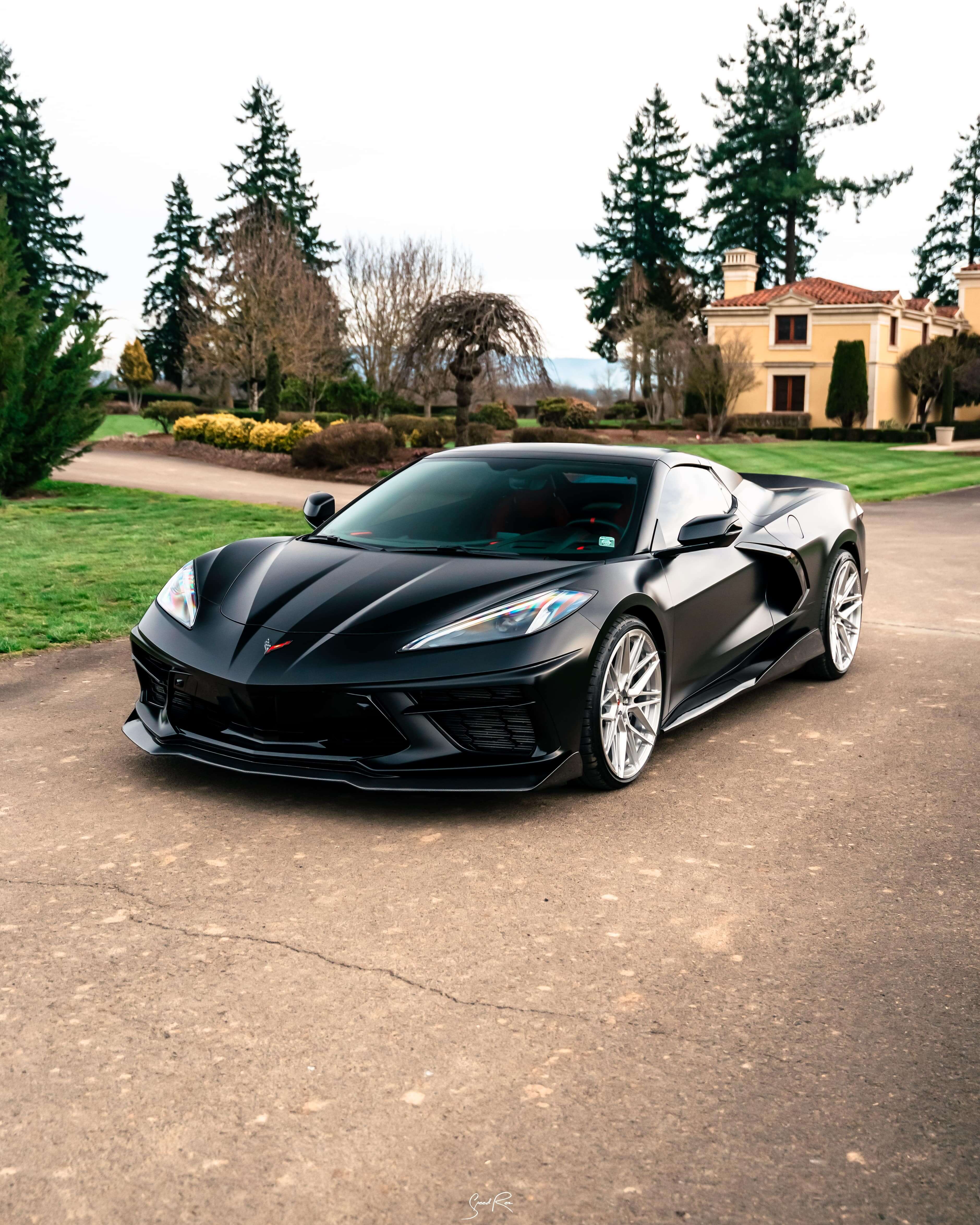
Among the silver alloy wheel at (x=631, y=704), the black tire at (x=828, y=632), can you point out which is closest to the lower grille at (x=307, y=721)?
the silver alloy wheel at (x=631, y=704)

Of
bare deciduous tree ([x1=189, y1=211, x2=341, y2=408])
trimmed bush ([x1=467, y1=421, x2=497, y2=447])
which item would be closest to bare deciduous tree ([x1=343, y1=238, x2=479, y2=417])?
bare deciduous tree ([x1=189, y1=211, x2=341, y2=408])

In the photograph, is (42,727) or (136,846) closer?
(136,846)

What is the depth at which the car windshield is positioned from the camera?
18.1 ft

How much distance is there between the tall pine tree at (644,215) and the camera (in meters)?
73.5

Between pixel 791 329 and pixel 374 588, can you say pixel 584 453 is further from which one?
pixel 791 329

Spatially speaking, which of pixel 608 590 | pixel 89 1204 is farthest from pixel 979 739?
pixel 89 1204

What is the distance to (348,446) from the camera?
2300 cm

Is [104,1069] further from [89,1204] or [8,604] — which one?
[8,604]

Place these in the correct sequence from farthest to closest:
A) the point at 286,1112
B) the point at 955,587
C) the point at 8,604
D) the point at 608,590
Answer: the point at 955,587 → the point at 8,604 → the point at 608,590 → the point at 286,1112

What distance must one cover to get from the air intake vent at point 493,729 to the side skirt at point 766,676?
984 millimetres

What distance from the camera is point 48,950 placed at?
135 inches

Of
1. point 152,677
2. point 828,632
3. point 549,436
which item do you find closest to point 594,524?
point 828,632

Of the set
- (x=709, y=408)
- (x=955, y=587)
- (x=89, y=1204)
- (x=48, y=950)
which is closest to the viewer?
(x=89, y=1204)

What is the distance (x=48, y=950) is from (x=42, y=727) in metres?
2.60
